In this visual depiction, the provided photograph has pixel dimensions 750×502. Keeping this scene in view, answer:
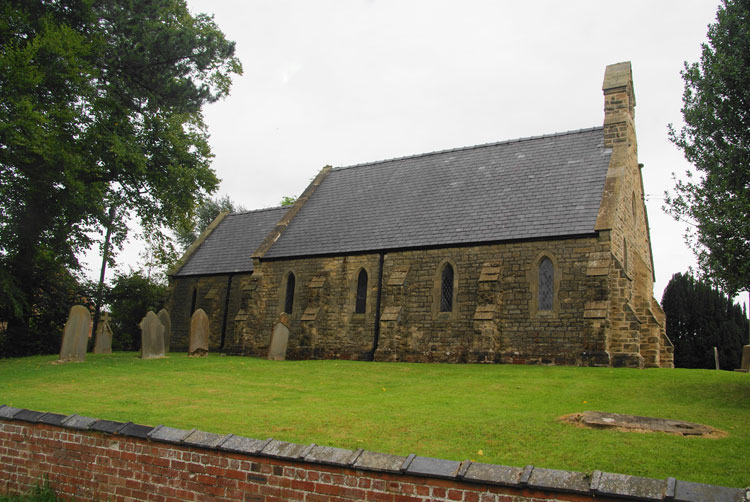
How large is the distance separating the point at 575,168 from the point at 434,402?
551 inches

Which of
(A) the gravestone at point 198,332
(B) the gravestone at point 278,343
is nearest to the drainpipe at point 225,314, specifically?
(A) the gravestone at point 198,332

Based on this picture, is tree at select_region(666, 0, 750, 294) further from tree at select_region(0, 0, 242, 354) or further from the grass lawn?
tree at select_region(0, 0, 242, 354)

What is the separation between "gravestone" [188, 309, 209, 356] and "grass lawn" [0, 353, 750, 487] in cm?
350

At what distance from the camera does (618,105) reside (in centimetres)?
2366

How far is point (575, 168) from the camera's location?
926 inches

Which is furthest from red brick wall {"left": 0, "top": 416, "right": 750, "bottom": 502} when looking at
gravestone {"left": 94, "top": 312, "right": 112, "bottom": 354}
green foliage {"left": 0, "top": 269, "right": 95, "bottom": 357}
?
green foliage {"left": 0, "top": 269, "right": 95, "bottom": 357}

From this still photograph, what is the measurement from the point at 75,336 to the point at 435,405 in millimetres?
14868

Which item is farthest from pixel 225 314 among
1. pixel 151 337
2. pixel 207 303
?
pixel 151 337

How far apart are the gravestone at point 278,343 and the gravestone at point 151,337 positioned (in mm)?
4347

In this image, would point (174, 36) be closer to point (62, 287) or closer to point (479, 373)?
point (62, 287)

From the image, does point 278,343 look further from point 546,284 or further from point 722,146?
point 722,146

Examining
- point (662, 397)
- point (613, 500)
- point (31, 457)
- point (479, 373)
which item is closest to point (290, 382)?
point (479, 373)

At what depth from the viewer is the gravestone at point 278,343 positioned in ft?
81.0

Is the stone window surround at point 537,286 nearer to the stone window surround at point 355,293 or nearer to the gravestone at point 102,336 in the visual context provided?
the stone window surround at point 355,293
